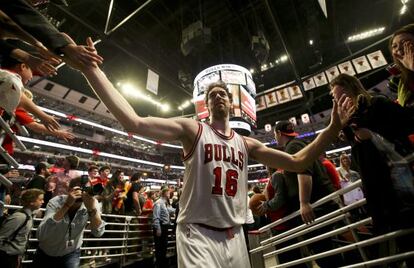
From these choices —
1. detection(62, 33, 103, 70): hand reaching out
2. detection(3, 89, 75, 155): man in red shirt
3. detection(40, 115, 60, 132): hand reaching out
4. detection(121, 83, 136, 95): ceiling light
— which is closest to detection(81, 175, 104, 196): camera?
detection(3, 89, 75, 155): man in red shirt

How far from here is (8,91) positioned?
1.42 m

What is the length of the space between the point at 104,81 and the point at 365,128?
60.4 inches

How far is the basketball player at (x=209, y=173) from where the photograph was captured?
1500 millimetres

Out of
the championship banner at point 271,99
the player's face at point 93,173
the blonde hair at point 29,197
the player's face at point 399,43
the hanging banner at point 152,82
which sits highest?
the championship banner at point 271,99

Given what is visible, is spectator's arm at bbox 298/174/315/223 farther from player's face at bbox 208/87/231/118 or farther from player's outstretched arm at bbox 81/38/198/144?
player's outstretched arm at bbox 81/38/198/144

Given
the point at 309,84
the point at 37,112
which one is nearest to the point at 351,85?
the point at 37,112

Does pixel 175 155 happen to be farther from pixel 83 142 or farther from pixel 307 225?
pixel 307 225

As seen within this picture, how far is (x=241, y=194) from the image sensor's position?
6.24 ft

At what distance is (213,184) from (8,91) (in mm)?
1447

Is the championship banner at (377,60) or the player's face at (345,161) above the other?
the championship banner at (377,60)

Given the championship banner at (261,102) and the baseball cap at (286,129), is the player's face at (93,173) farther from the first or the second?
the championship banner at (261,102)

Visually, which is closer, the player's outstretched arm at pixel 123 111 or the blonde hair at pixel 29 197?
the player's outstretched arm at pixel 123 111

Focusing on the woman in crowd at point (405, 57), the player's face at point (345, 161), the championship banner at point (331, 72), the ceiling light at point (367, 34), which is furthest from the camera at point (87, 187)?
the ceiling light at point (367, 34)

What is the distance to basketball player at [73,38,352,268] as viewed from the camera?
59.0 inches
